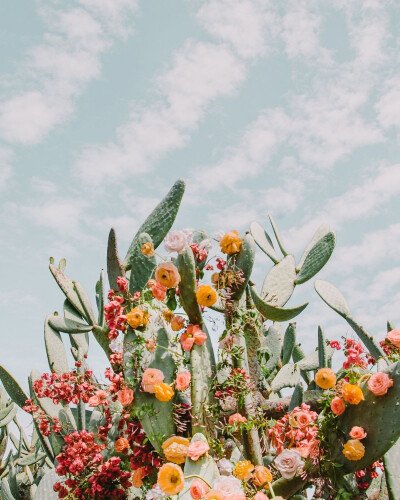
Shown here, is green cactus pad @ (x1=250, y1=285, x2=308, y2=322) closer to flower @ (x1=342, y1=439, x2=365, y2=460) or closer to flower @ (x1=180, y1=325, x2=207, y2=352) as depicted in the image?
flower @ (x1=180, y1=325, x2=207, y2=352)

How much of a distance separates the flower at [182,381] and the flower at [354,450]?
2.53ft

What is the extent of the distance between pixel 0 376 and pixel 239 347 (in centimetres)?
254

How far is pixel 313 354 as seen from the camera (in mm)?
4414

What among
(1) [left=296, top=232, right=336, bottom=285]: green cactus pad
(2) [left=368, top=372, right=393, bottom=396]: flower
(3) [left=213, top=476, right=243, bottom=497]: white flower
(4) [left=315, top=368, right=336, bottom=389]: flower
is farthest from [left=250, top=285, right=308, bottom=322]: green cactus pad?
(3) [left=213, top=476, right=243, bottom=497]: white flower

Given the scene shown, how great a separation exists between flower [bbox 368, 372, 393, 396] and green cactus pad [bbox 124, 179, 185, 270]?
4.47 ft

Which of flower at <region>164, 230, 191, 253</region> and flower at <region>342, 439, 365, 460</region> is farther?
flower at <region>164, 230, 191, 253</region>

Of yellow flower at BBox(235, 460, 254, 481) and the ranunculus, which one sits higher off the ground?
the ranunculus

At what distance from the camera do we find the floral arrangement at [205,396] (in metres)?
2.31

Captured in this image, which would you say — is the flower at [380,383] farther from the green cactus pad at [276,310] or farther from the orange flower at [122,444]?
the orange flower at [122,444]

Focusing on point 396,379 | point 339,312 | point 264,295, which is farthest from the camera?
point 264,295

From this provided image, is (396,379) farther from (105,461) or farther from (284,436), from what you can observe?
(105,461)

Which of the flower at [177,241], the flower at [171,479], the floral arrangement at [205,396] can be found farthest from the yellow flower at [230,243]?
the flower at [171,479]

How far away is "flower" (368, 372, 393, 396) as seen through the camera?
2262mm

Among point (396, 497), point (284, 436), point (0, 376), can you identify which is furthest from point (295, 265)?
point (0, 376)
